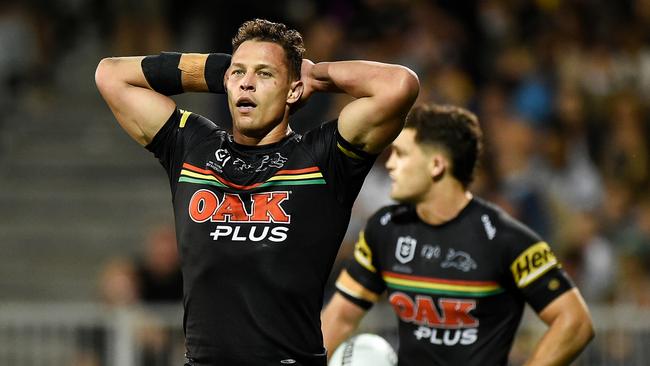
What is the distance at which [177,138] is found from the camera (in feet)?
16.8

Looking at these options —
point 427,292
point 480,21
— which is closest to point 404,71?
point 427,292

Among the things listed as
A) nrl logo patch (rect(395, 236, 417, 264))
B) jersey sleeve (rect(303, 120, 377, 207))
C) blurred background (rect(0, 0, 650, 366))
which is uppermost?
jersey sleeve (rect(303, 120, 377, 207))

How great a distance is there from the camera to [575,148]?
10.8 m

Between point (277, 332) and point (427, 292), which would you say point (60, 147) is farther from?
point (277, 332)

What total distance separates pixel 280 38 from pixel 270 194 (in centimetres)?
62

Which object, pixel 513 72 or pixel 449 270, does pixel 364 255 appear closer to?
pixel 449 270

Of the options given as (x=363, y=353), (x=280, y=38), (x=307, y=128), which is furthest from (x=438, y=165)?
(x=307, y=128)

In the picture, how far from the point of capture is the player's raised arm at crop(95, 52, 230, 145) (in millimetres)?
5094

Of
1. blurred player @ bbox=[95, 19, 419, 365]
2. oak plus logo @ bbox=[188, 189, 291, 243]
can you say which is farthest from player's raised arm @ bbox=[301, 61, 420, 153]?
oak plus logo @ bbox=[188, 189, 291, 243]

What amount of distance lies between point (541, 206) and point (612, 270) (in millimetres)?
774

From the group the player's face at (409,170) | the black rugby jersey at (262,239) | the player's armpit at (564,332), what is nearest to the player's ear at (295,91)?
the black rugby jersey at (262,239)

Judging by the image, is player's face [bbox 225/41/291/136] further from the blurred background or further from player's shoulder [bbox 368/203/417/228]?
the blurred background

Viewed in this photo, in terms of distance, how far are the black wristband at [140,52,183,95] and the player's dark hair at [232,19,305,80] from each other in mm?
294

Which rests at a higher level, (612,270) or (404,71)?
(404,71)
